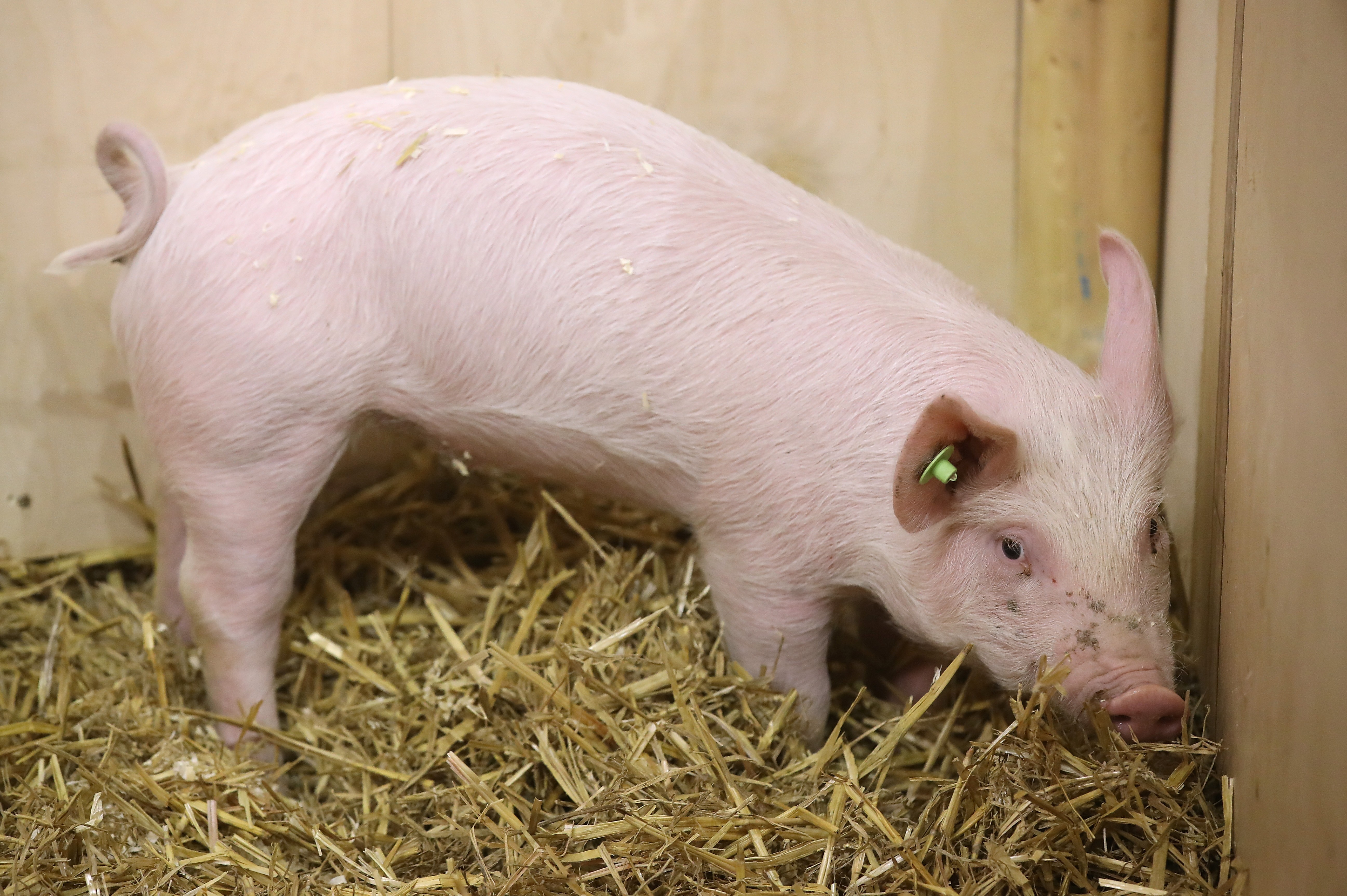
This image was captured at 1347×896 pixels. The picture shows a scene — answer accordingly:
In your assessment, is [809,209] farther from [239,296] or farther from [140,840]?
[140,840]

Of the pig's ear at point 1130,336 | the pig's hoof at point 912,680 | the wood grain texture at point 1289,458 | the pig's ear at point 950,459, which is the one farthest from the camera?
the pig's hoof at point 912,680

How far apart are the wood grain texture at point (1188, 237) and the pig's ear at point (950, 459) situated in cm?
40

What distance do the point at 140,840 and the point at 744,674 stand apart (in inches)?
42.4

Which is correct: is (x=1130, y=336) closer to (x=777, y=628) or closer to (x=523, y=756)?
(x=777, y=628)

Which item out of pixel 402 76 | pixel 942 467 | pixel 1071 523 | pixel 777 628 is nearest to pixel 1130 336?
pixel 1071 523

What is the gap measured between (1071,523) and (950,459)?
0.74 feet

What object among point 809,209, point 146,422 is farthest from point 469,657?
point 809,209

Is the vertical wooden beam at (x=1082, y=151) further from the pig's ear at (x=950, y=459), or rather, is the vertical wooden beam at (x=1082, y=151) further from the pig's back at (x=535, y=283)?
the pig's ear at (x=950, y=459)

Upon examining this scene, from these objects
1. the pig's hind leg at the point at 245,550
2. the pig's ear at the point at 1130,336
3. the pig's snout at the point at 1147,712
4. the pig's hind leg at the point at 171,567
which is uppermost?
the pig's ear at the point at 1130,336

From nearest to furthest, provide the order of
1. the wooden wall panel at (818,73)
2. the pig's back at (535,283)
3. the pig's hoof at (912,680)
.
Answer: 1. the pig's back at (535,283)
2. the pig's hoof at (912,680)
3. the wooden wall panel at (818,73)

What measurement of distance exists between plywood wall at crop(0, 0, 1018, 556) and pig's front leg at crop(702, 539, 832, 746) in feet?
3.35

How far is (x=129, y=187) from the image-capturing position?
237 cm

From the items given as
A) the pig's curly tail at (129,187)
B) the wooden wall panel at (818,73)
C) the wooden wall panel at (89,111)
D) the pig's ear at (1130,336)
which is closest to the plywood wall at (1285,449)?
the pig's ear at (1130,336)

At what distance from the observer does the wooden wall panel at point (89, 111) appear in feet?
8.38
